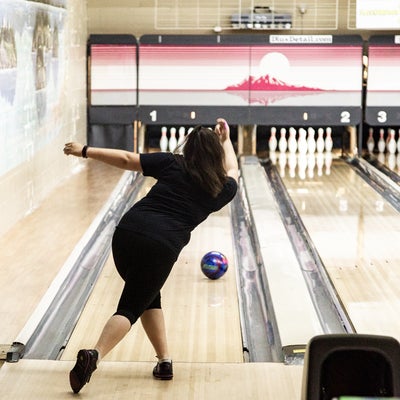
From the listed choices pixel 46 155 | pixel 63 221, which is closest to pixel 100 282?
pixel 63 221

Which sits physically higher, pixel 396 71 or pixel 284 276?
pixel 396 71

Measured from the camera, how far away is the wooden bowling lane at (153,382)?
3389 mm

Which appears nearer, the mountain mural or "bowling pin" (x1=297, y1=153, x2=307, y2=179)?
"bowling pin" (x1=297, y1=153, x2=307, y2=179)

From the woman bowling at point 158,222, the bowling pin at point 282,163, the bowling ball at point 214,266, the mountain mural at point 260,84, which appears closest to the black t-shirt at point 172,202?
the woman bowling at point 158,222

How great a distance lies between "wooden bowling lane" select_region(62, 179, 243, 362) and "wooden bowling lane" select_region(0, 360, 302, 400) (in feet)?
0.74

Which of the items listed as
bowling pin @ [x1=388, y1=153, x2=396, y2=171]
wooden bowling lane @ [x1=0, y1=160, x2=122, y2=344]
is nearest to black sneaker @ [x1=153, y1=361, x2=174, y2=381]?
wooden bowling lane @ [x1=0, y1=160, x2=122, y2=344]

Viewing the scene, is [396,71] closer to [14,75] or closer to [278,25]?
[278,25]

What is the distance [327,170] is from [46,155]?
2868 millimetres

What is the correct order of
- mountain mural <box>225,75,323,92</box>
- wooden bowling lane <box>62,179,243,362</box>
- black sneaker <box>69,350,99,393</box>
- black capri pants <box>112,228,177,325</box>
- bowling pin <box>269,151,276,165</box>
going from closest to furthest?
black sneaker <box>69,350,99,393</box>
black capri pants <box>112,228,177,325</box>
wooden bowling lane <box>62,179,243,362</box>
bowling pin <box>269,151,276,165</box>
mountain mural <box>225,75,323,92</box>

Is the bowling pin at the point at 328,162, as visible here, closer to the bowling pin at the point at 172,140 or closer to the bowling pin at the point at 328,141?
the bowling pin at the point at 328,141

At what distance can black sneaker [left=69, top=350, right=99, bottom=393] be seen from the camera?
3.32 metres

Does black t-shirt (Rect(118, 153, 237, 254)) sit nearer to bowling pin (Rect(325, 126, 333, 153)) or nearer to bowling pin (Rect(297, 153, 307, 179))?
bowling pin (Rect(297, 153, 307, 179))

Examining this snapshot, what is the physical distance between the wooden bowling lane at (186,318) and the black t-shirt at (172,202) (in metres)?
0.67

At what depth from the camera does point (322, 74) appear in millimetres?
9945
